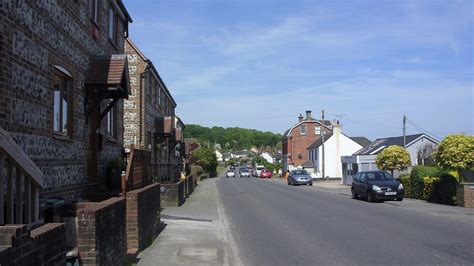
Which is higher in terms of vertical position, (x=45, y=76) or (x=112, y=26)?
(x=112, y=26)

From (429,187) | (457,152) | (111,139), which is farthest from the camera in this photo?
(429,187)

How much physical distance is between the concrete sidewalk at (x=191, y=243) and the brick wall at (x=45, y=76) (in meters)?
2.11

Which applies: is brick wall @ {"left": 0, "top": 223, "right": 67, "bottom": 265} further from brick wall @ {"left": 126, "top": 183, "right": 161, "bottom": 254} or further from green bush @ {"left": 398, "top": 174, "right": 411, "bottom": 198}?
green bush @ {"left": 398, "top": 174, "right": 411, "bottom": 198}

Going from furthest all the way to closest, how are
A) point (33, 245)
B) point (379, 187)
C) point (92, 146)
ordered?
point (379, 187) < point (92, 146) < point (33, 245)

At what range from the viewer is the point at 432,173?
2488 cm

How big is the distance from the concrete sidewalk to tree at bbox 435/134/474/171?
10.1m

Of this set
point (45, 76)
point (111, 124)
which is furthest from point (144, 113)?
point (45, 76)

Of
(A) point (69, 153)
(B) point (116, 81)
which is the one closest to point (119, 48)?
(B) point (116, 81)

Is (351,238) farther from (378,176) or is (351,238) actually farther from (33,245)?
(378,176)

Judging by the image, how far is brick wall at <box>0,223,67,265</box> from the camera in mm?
3924

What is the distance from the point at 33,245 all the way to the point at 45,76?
4671 mm

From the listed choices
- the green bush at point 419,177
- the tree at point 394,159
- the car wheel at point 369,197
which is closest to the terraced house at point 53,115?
the car wheel at point 369,197

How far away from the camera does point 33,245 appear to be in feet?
14.2

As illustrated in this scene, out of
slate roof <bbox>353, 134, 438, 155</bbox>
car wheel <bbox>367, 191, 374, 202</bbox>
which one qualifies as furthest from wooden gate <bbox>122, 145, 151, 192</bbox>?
slate roof <bbox>353, 134, 438, 155</bbox>
